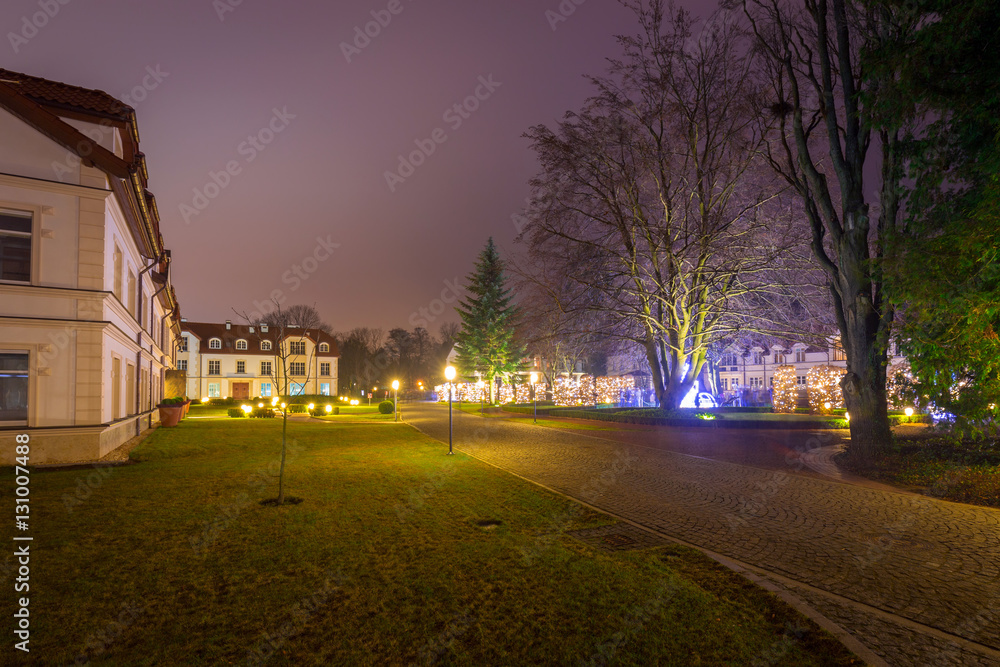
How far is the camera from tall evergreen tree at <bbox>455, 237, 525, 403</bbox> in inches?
1905

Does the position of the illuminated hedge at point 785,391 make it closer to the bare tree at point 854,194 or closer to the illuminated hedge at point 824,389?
the illuminated hedge at point 824,389

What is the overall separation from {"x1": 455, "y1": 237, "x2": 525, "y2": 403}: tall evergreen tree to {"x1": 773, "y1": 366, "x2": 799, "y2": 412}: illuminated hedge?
22972 mm

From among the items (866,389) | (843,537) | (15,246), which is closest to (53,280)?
(15,246)

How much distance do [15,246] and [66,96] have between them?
4.32m

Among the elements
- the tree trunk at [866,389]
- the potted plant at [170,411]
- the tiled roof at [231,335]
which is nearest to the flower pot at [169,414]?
the potted plant at [170,411]

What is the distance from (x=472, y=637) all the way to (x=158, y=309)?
1023 inches

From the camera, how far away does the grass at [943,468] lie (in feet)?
27.8

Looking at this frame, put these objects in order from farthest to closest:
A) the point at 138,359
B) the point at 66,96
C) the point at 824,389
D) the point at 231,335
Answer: the point at 231,335
the point at 824,389
the point at 138,359
the point at 66,96

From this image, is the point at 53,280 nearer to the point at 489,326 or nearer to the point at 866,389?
the point at 866,389

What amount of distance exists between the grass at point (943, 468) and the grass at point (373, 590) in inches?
255

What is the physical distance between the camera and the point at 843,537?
20.4ft

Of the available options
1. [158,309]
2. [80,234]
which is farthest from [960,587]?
[158,309]

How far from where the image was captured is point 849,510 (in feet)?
24.9

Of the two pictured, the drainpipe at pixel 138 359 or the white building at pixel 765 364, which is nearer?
the drainpipe at pixel 138 359
